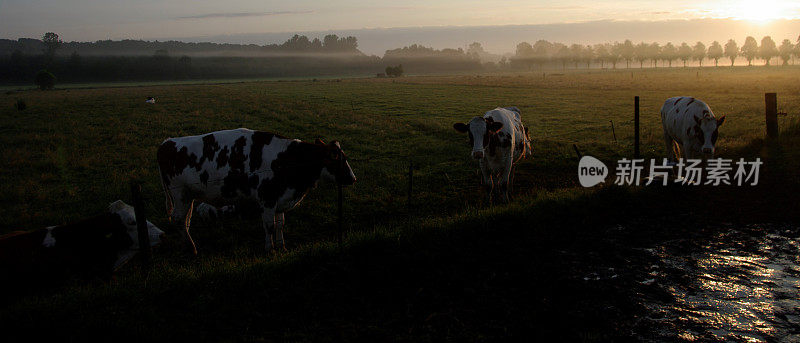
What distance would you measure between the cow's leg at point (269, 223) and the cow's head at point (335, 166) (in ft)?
3.61

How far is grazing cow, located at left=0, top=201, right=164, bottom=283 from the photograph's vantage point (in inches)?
261

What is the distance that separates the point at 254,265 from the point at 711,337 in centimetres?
557

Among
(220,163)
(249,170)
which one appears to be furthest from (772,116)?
(220,163)

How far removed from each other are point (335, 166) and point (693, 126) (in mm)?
9345

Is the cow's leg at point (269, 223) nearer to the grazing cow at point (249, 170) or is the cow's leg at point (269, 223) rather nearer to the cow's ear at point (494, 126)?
the grazing cow at point (249, 170)

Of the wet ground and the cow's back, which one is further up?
the cow's back

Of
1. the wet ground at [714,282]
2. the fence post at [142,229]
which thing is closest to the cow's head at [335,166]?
the fence post at [142,229]

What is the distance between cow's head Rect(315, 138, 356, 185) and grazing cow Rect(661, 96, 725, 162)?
887 centimetres

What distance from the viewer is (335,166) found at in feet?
28.9

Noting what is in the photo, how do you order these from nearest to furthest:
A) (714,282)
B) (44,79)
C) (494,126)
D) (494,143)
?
(714,282), (494,126), (494,143), (44,79)

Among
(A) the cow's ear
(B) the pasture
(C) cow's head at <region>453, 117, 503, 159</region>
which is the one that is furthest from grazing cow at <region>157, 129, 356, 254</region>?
(A) the cow's ear

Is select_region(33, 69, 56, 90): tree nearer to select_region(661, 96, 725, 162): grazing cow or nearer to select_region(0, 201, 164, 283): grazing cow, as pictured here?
select_region(0, 201, 164, 283): grazing cow

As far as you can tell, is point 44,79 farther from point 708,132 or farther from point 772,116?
point 772,116

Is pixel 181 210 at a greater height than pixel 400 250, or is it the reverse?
pixel 181 210
